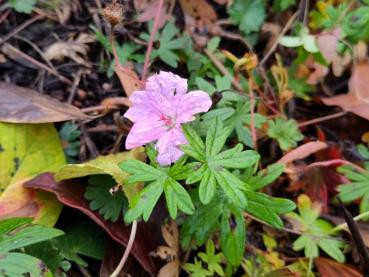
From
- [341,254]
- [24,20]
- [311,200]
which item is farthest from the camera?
[24,20]

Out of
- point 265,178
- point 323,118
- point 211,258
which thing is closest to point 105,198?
point 211,258

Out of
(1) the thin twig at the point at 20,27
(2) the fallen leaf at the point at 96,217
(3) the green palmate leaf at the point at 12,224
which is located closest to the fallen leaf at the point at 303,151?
(2) the fallen leaf at the point at 96,217

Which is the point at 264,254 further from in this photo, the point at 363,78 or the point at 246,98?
the point at 363,78

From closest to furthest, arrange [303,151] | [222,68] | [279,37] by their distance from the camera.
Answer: [303,151]
[222,68]
[279,37]

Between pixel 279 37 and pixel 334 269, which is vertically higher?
pixel 279 37

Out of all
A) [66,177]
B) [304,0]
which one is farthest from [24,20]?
[304,0]

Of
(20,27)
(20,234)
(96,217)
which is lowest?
(96,217)

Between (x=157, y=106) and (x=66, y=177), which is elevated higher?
(x=157, y=106)

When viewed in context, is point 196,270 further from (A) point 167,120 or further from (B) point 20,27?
(B) point 20,27
